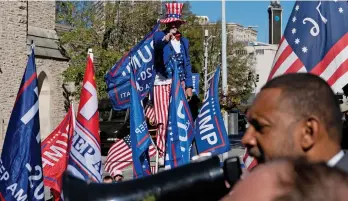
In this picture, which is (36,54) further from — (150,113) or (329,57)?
(329,57)

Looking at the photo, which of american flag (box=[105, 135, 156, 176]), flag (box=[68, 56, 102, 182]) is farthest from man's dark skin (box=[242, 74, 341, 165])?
american flag (box=[105, 135, 156, 176])

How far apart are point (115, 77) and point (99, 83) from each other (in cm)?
2310

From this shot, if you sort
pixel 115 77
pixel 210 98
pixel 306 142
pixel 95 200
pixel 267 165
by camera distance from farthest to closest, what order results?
pixel 115 77
pixel 210 98
pixel 95 200
pixel 306 142
pixel 267 165

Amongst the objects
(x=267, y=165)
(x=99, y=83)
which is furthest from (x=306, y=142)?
(x=99, y=83)

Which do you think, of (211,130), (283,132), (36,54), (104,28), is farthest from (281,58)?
(104,28)

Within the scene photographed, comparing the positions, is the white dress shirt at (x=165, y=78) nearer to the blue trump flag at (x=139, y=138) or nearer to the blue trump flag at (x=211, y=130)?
the blue trump flag at (x=211, y=130)

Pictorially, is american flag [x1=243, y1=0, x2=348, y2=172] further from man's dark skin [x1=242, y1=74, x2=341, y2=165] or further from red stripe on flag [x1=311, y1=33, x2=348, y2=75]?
man's dark skin [x1=242, y1=74, x2=341, y2=165]

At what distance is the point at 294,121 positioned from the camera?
217cm

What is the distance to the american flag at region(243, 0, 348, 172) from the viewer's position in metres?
5.42

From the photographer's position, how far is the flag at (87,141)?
19.3 ft

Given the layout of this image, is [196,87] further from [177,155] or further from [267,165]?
[267,165]

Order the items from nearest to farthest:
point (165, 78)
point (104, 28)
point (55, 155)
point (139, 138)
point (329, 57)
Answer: point (329, 57) < point (139, 138) < point (165, 78) < point (55, 155) < point (104, 28)

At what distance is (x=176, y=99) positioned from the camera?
6.65 metres

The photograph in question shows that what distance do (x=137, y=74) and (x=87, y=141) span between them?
126 centimetres
